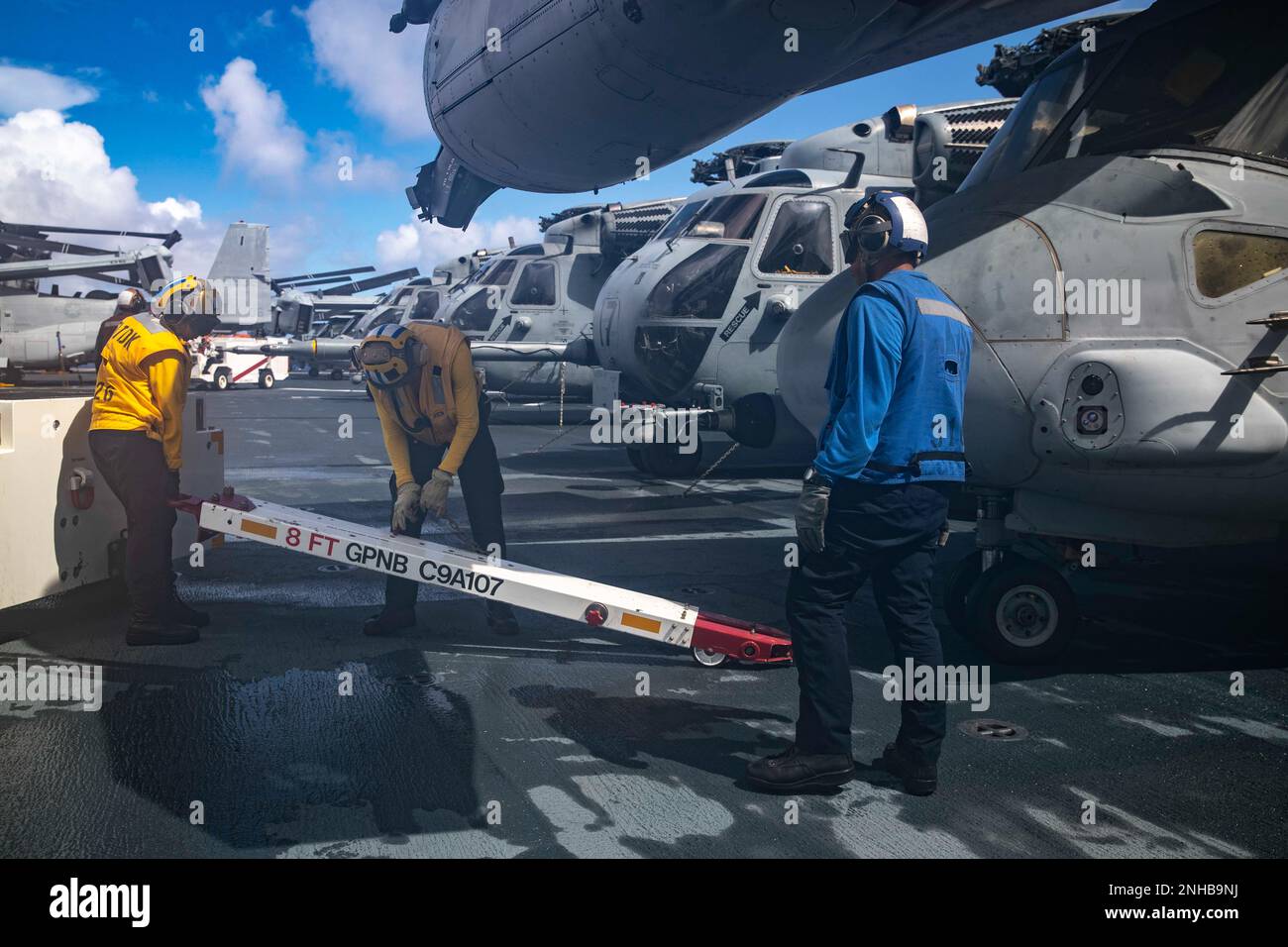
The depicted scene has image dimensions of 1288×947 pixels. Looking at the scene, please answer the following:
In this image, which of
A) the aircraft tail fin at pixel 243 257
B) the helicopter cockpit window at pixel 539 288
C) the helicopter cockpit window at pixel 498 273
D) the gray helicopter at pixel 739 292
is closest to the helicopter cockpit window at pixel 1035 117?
the gray helicopter at pixel 739 292

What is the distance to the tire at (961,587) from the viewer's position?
498cm

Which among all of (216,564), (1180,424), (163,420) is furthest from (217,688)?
(1180,424)

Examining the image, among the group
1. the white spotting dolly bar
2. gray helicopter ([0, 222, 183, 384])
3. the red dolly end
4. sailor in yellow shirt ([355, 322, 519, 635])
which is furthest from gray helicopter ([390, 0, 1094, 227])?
gray helicopter ([0, 222, 183, 384])

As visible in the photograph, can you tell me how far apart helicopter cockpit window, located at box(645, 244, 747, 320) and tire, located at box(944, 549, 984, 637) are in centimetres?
562

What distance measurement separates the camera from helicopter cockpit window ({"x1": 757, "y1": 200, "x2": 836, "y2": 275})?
10266mm

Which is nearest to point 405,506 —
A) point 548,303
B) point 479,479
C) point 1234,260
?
point 479,479

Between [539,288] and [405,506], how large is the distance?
42.5ft

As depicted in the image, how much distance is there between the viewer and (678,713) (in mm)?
4266

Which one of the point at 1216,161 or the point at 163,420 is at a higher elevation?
the point at 1216,161

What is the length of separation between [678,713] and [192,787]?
75.6 inches

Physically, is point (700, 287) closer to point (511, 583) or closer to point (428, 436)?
point (428, 436)
